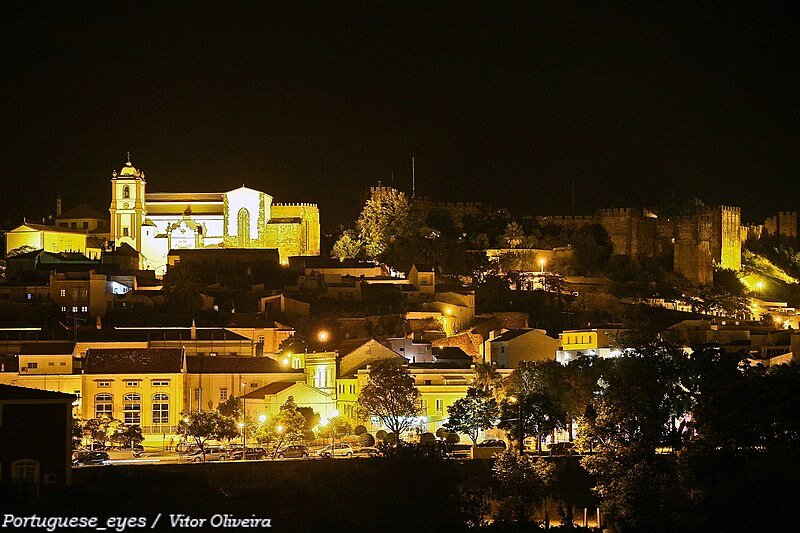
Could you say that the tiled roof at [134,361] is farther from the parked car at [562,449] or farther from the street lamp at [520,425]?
the parked car at [562,449]

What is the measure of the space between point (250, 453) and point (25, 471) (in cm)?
1196

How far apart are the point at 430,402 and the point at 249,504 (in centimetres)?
1735

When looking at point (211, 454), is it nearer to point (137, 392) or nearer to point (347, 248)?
point (137, 392)

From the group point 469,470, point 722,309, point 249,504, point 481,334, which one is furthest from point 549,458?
point 722,309

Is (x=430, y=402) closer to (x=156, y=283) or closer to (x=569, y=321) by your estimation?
(x=569, y=321)

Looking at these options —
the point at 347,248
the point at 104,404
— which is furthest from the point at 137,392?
the point at 347,248

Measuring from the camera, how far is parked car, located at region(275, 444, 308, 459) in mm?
51688

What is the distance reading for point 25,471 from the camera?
138ft

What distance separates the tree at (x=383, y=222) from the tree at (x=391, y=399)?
110 ft

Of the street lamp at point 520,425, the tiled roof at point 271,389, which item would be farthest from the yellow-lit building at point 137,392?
the street lamp at point 520,425

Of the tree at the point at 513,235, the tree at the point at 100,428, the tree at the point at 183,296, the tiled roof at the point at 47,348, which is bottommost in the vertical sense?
the tree at the point at 100,428

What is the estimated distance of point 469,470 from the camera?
163ft

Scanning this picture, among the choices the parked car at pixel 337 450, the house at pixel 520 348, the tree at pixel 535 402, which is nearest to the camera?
the parked car at pixel 337 450

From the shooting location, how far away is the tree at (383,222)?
93062 millimetres
